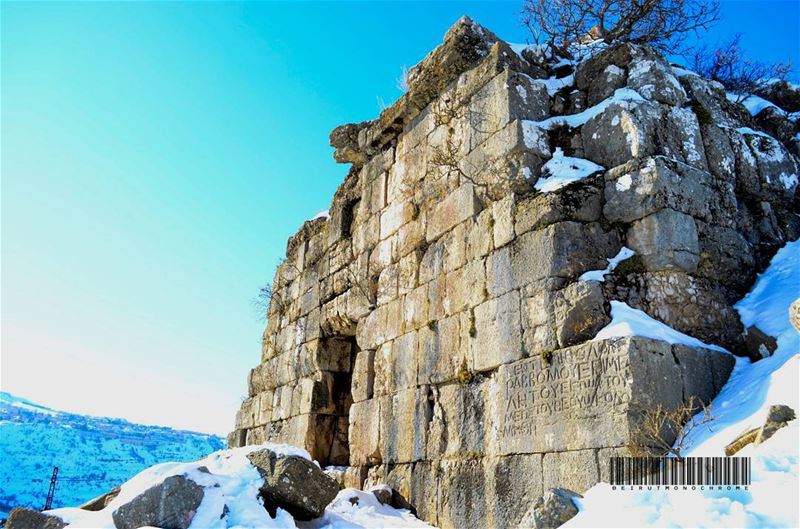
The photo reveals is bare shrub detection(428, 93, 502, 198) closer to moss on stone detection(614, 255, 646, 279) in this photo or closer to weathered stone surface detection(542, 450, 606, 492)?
moss on stone detection(614, 255, 646, 279)

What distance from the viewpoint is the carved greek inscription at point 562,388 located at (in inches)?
157

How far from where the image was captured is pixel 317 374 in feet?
25.5

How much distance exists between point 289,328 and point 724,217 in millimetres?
5650

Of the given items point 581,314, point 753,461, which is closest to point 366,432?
point 581,314

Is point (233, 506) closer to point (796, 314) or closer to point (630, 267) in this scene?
point (630, 267)

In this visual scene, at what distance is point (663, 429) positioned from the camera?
380cm

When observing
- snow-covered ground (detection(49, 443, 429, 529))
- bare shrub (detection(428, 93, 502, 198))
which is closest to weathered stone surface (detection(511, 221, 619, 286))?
bare shrub (detection(428, 93, 502, 198))

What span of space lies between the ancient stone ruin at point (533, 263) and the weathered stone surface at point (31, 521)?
2.60 metres

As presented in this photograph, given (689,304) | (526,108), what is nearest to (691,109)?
(526,108)

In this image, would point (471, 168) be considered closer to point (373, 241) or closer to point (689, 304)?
point (373, 241)

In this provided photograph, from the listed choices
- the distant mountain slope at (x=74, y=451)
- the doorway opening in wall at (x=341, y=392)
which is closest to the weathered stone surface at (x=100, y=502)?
the doorway opening in wall at (x=341, y=392)

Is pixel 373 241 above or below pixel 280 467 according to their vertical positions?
above

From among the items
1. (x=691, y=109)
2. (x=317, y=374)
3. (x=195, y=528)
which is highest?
(x=691, y=109)

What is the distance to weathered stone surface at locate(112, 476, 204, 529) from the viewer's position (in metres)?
4.10
